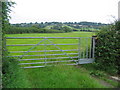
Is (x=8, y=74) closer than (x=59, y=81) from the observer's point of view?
Yes

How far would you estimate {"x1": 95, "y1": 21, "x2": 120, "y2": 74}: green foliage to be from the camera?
4156 millimetres

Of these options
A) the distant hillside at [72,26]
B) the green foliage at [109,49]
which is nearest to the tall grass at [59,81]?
the green foliage at [109,49]

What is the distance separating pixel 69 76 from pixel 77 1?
4868 mm

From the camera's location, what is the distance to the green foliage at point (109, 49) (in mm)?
4156

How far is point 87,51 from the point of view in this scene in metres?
4.74

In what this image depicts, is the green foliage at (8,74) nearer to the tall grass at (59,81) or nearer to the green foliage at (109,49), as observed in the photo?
the tall grass at (59,81)

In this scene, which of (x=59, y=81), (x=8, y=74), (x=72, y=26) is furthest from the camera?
(x=72, y=26)

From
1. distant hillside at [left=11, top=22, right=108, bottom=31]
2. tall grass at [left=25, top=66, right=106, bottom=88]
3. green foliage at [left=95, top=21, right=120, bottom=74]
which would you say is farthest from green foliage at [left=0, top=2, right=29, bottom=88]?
green foliage at [left=95, top=21, right=120, bottom=74]

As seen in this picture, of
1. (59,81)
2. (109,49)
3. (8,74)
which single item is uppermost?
(109,49)

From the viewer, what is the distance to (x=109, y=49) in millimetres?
4203

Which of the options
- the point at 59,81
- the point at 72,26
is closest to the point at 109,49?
the point at 59,81

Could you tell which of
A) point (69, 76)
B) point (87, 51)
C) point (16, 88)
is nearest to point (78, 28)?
point (87, 51)

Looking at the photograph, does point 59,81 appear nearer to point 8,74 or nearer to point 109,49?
point 8,74

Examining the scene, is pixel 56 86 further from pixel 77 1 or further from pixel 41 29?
pixel 77 1
